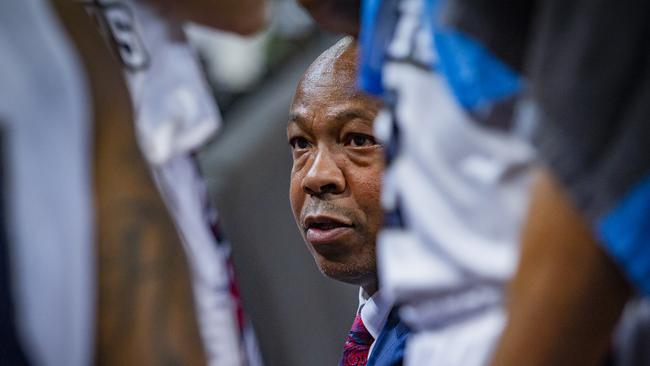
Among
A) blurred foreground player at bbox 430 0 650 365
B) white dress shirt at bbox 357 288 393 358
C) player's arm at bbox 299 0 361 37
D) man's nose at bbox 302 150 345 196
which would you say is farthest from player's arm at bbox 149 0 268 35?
white dress shirt at bbox 357 288 393 358

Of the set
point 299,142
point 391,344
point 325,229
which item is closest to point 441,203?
point 391,344

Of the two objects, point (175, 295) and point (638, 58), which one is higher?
point (638, 58)

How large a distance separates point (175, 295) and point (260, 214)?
336 cm

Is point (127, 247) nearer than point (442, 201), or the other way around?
point (442, 201)

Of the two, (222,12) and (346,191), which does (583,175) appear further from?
(346,191)

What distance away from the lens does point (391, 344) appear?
2.18 m

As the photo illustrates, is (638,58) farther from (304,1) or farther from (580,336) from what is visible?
(304,1)

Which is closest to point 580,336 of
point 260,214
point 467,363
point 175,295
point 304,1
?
point 467,363

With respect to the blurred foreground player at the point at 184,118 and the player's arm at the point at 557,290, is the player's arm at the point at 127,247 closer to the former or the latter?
the blurred foreground player at the point at 184,118

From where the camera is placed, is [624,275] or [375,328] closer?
[624,275]

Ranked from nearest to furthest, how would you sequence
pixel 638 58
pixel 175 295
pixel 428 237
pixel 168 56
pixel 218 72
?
pixel 638 58
pixel 428 237
pixel 175 295
pixel 168 56
pixel 218 72

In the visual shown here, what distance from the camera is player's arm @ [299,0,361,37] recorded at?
1570mm

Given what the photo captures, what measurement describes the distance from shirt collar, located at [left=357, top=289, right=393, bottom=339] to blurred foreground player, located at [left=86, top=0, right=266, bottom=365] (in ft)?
2.64

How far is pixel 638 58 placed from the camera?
102 cm
